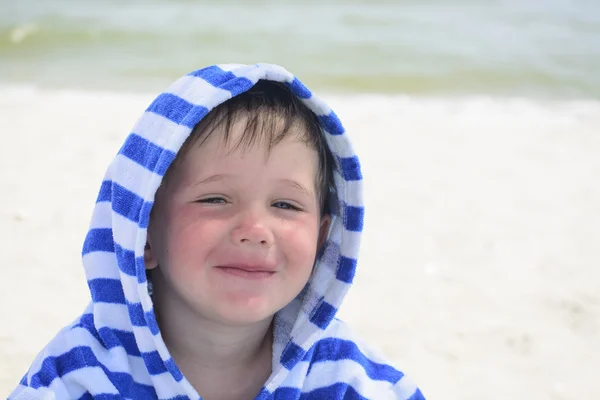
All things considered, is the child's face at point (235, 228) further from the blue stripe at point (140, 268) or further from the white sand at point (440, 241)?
the white sand at point (440, 241)

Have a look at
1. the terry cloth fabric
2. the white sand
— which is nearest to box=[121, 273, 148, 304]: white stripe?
the terry cloth fabric

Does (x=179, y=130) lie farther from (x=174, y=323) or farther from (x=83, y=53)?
(x=83, y=53)

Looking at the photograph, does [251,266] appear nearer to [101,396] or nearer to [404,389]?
[101,396]

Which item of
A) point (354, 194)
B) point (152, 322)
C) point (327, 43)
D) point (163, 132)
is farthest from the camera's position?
point (327, 43)

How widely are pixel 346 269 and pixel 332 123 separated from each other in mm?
427

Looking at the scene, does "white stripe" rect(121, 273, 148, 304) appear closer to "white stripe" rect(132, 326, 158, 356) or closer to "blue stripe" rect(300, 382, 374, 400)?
"white stripe" rect(132, 326, 158, 356)

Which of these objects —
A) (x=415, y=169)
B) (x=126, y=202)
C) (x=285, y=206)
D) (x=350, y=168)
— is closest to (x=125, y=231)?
(x=126, y=202)

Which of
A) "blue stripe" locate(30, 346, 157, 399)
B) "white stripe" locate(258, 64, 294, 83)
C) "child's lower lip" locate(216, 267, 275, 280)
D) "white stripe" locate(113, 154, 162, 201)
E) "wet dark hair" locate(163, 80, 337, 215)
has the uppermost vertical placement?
"white stripe" locate(258, 64, 294, 83)

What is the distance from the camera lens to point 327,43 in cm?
997

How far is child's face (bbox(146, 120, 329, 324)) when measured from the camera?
1834 millimetres

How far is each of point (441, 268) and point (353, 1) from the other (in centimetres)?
1022

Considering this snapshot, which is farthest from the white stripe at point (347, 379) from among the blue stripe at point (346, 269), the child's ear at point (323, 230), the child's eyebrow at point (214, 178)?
the child's eyebrow at point (214, 178)

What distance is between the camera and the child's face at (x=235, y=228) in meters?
1.83

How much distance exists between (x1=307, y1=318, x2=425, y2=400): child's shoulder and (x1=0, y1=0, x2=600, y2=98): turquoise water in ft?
18.7
